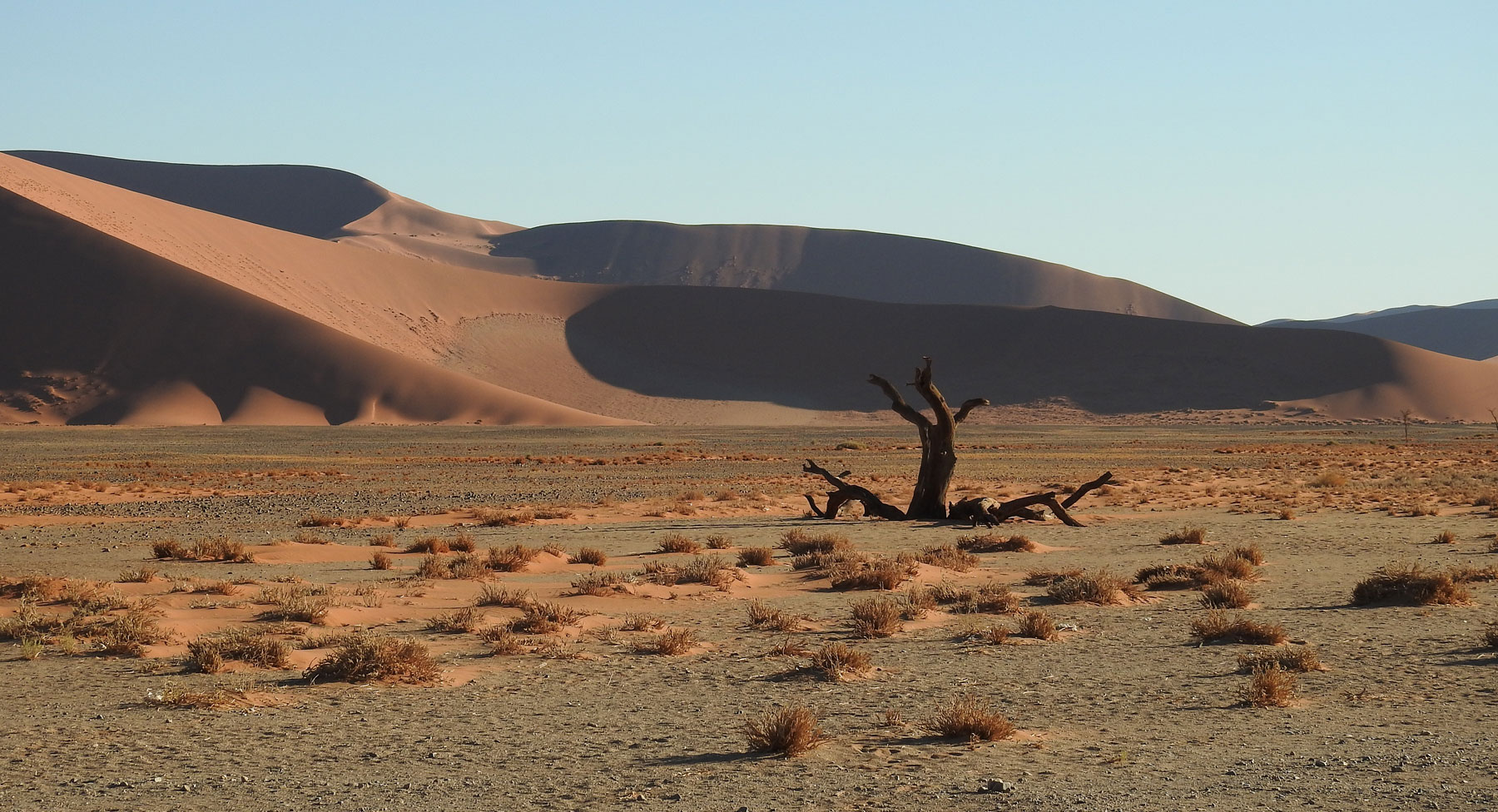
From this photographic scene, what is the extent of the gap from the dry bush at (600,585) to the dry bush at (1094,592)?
4.42m

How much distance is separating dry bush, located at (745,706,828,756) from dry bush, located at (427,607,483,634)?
16.1 ft

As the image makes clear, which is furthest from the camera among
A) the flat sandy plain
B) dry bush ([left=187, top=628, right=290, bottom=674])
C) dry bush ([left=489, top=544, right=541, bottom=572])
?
dry bush ([left=489, top=544, right=541, bottom=572])

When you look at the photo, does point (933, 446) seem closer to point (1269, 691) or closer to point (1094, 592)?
point (1094, 592)

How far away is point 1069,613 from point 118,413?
87818 mm

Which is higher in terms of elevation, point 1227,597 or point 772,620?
point 1227,597

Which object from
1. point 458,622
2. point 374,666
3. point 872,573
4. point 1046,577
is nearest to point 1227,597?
point 1046,577

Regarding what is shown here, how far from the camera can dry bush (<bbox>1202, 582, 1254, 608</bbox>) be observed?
13570mm

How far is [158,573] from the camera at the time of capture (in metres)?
16.2

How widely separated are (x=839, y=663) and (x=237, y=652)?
14.7ft

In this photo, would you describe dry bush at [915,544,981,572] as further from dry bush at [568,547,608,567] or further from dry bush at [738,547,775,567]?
dry bush at [568,547,608,567]

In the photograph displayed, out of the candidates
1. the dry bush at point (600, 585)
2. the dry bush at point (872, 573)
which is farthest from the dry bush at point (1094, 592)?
A: the dry bush at point (600, 585)

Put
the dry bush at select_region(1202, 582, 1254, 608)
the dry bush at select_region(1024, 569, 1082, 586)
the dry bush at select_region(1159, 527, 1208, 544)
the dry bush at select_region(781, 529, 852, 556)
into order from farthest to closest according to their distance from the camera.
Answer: the dry bush at select_region(1159, 527, 1208, 544) < the dry bush at select_region(781, 529, 852, 556) < the dry bush at select_region(1024, 569, 1082, 586) < the dry bush at select_region(1202, 582, 1254, 608)

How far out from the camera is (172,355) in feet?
315

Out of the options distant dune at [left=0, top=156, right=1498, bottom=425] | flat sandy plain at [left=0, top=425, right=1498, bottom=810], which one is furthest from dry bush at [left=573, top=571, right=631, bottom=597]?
distant dune at [left=0, top=156, right=1498, bottom=425]
